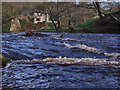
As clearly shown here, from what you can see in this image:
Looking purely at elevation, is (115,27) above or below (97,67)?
above

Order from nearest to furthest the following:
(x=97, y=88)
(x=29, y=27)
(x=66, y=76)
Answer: (x=97, y=88) < (x=66, y=76) < (x=29, y=27)

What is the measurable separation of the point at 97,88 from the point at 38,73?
1872 millimetres

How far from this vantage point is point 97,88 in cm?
355

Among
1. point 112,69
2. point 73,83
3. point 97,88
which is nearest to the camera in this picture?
point 97,88

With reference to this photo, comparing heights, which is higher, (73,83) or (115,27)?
(115,27)

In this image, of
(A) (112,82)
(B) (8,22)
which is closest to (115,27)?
(A) (112,82)

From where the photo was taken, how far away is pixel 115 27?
2145cm

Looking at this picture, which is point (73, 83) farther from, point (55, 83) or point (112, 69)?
point (112, 69)

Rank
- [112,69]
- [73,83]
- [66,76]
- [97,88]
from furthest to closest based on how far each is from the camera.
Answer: [112,69]
[66,76]
[73,83]
[97,88]

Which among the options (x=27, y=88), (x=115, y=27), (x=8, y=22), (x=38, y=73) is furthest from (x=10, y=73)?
(x=8, y=22)

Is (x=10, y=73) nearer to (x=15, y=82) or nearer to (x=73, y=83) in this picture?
(x=15, y=82)

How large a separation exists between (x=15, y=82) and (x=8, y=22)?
116ft

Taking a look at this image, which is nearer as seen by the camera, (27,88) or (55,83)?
(27,88)

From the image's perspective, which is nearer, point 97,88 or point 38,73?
point 97,88
